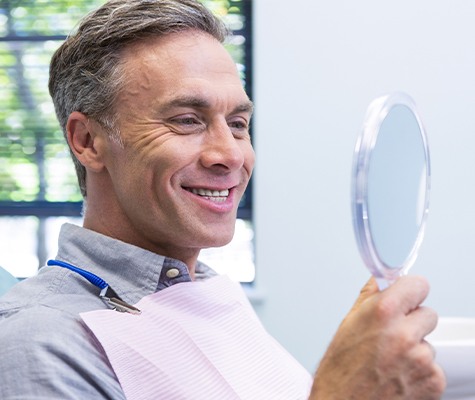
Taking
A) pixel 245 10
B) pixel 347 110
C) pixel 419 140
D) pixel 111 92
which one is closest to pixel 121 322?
pixel 111 92

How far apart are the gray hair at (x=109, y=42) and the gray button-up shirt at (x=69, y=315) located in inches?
7.2

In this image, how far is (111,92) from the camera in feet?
3.98

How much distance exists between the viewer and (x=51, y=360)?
3.14 ft

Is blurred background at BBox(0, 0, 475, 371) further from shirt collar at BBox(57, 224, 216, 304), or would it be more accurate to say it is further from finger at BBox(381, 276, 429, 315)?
finger at BBox(381, 276, 429, 315)

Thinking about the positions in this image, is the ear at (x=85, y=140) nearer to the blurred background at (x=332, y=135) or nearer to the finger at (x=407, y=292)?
the finger at (x=407, y=292)

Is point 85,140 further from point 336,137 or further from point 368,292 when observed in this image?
point 336,137

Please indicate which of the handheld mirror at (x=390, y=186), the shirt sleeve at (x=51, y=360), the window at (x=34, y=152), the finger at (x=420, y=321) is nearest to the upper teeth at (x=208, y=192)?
the shirt sleeve at (x=51, y=360)

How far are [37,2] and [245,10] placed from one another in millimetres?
869

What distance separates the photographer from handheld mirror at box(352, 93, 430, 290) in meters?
0.69

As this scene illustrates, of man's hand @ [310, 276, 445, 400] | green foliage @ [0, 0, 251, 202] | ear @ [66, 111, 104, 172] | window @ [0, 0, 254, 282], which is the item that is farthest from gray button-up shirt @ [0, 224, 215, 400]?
green foliage @ [0, 0, 251, 202]

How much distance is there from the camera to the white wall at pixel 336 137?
2.98 metres

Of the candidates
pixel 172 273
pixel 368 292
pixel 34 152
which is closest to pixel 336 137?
pixel 34 152

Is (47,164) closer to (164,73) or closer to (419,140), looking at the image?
(164,73)

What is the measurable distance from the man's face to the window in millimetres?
2080
